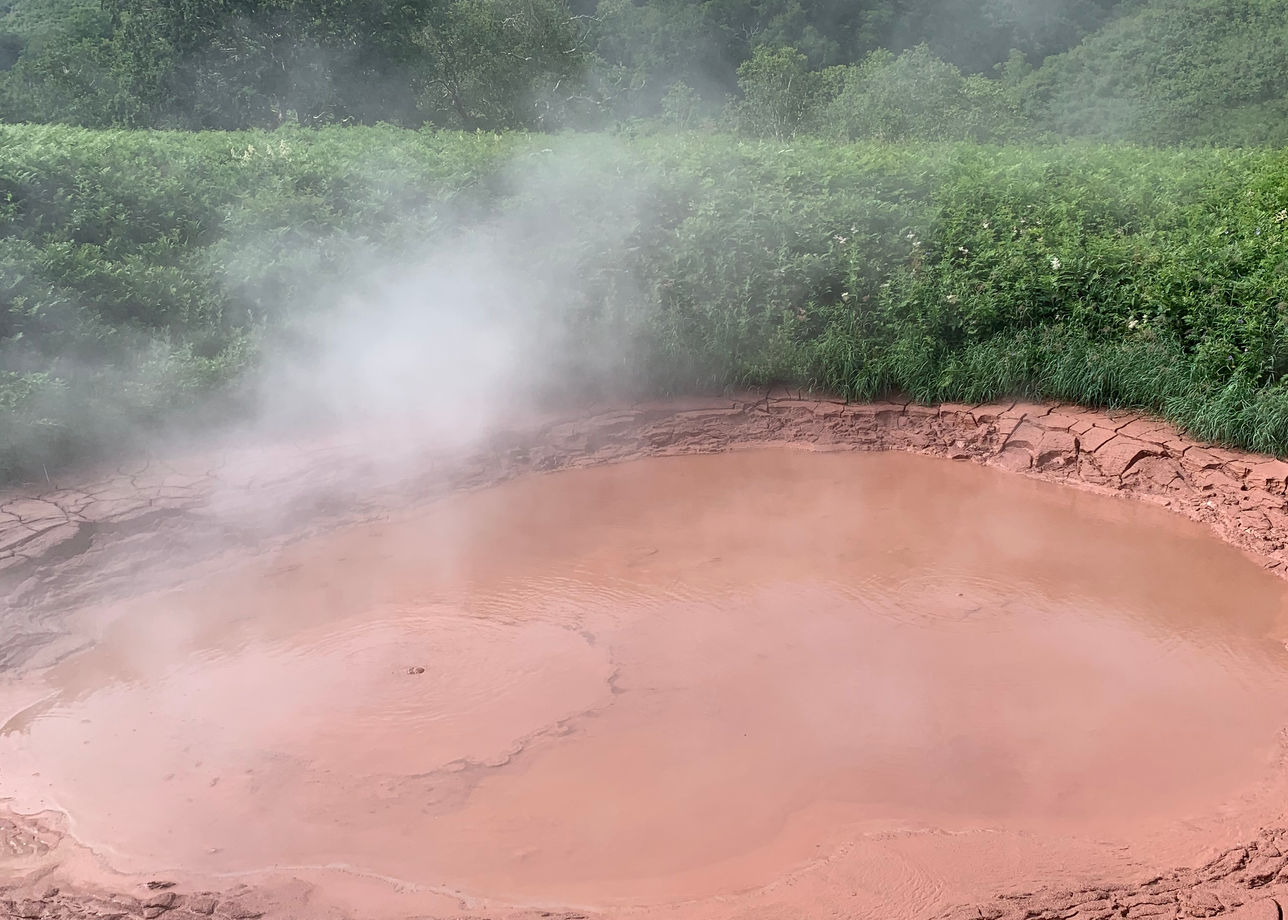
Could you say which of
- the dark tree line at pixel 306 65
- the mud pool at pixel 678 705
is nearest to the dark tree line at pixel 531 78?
the dark tree line at pixel 306 65

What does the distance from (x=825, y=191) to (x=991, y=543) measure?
3228 millimetres

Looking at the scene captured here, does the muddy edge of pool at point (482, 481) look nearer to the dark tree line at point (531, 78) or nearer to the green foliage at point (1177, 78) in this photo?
the dark tree line at point (531, 78)

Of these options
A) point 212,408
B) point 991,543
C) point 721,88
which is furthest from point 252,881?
point 721,88

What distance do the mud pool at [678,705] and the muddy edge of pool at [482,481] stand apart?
18 centimetres

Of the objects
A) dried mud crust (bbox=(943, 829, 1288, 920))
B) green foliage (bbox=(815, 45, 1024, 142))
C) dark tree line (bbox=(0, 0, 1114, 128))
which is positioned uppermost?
dark tree line (bbox=(0, 0, 1114, 128))

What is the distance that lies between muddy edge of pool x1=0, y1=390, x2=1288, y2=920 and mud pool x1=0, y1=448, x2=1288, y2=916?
177 millimetres

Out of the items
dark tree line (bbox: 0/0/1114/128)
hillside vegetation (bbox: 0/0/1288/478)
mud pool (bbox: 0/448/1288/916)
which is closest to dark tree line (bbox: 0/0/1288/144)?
dark tree line (bbox: 0/0/1114/128)

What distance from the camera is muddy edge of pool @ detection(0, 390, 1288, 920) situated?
16.0 ft

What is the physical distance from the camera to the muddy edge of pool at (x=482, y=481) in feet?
16.0

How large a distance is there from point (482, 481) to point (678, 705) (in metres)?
2.63

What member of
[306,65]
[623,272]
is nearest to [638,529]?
[623,272]

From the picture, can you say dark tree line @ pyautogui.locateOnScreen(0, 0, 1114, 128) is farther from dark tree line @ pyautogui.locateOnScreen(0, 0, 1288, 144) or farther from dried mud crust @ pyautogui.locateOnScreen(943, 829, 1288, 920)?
dried mud crust @ pyautogui.locateOnScreen(943, 829, 1288, 920)

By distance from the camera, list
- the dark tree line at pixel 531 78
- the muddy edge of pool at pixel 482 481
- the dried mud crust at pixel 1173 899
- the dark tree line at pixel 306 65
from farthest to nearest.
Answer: the dark tree line at pixel 306 65 → the dark tree line at pixel 531 78 → the muddy edge of pool at pixel 482 481 → the dried mud crust at pixel 1173 899

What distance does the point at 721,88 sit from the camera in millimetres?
18375
